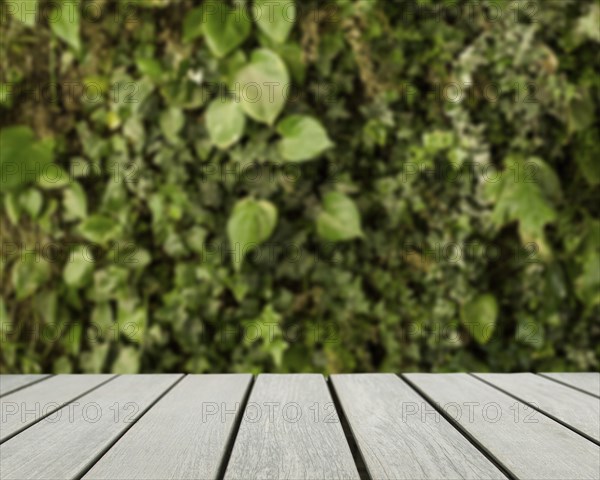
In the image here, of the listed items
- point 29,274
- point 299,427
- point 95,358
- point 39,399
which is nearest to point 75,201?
point 29,274

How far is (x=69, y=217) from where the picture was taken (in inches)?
71.7

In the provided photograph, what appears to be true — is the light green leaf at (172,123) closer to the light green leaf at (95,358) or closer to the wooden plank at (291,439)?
the light green leaf at (95,358)

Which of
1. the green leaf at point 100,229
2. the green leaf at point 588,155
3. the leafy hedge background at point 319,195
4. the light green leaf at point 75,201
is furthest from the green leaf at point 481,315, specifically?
the light green leaf at point 75,201

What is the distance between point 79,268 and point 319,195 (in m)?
0.75

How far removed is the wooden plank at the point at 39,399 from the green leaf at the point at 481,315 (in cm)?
109

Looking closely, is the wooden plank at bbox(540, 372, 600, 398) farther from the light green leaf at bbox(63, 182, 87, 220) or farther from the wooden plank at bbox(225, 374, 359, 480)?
the light green leaf at bbox(63, 182, 87, 220)

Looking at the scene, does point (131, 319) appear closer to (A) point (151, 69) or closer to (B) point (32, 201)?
(B) point (32, 201)

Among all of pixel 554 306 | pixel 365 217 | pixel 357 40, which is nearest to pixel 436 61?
pixel 357 40

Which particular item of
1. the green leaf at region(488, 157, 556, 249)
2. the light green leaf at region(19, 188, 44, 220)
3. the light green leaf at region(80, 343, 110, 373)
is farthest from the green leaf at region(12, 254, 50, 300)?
the green leaf at region(488, 157, 556, 249)

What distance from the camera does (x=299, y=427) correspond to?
0.82 metres

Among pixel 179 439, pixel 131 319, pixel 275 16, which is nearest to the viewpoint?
pixel 179 439

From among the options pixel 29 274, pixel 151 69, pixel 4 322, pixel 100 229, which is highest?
pixel 151 69

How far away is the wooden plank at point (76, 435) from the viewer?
2.22 feet

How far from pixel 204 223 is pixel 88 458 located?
1129 millimetres
